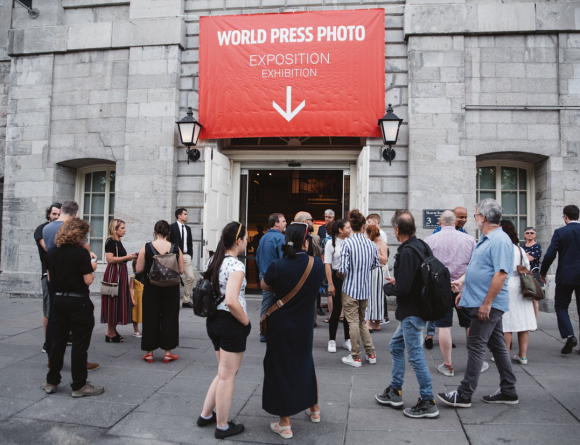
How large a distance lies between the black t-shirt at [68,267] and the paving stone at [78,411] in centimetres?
101

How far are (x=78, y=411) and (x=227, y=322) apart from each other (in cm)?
173

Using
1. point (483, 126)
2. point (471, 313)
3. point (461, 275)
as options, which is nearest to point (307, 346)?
point (471, 313)

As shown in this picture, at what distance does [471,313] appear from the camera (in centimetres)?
405

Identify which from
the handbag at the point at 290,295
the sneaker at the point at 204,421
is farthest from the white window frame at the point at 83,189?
the handbag at the point at 290,295

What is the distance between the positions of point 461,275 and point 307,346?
260cm

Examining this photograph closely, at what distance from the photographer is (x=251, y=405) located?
4.05 metres

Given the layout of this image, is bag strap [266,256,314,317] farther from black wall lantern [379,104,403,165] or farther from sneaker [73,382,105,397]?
black wall lantern [379,104,403,165]

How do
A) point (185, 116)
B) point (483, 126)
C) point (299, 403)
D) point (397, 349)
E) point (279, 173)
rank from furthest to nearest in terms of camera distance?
point (279, 173) → point (185, 116) → point (483, 126) → point (397, 349) → point (299, 403)

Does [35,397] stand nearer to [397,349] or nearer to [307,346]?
[307,346]

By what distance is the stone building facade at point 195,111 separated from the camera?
8898 mm

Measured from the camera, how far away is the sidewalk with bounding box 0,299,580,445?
11.4 ft

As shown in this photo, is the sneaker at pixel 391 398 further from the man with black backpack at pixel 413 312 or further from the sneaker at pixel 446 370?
the sneaker at pixel 446 370

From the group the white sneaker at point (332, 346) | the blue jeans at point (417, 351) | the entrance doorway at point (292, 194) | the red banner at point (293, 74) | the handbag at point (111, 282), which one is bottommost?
the white sneaker at point (332, 346)

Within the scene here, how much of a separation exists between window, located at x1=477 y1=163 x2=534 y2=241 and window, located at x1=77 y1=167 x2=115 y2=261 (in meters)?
8.41
